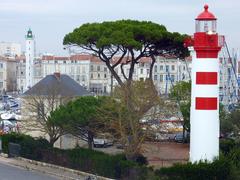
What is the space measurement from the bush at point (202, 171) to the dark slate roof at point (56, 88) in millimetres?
19580

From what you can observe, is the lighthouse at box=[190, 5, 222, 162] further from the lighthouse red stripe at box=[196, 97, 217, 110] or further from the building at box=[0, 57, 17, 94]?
the building at box=[0, 57, 17, 94]

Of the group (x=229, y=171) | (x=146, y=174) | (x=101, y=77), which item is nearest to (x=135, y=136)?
(x=146, y=174)

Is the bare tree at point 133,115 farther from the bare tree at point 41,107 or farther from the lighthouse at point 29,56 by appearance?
the lighthouse at point 29,56

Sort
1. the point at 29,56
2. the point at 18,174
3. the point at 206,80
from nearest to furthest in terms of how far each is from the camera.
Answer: the point at 206,80 → the point at 18,174 → the point at 29,56

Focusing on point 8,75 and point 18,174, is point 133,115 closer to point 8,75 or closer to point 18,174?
point 18,174

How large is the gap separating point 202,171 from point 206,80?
10.3 feet

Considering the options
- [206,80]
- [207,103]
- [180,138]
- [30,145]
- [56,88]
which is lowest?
[180,138]

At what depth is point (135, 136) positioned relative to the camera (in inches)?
1101

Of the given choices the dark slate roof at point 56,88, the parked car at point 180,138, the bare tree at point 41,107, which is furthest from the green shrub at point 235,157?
the dark slate roof at point 56,88

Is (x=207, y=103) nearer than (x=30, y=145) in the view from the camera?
Yes

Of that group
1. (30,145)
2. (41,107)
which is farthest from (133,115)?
(41,107)

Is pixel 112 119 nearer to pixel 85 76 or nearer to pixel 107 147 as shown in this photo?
pixel 107 147

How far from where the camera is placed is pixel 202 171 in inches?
878

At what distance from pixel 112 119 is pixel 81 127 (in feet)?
11.6
